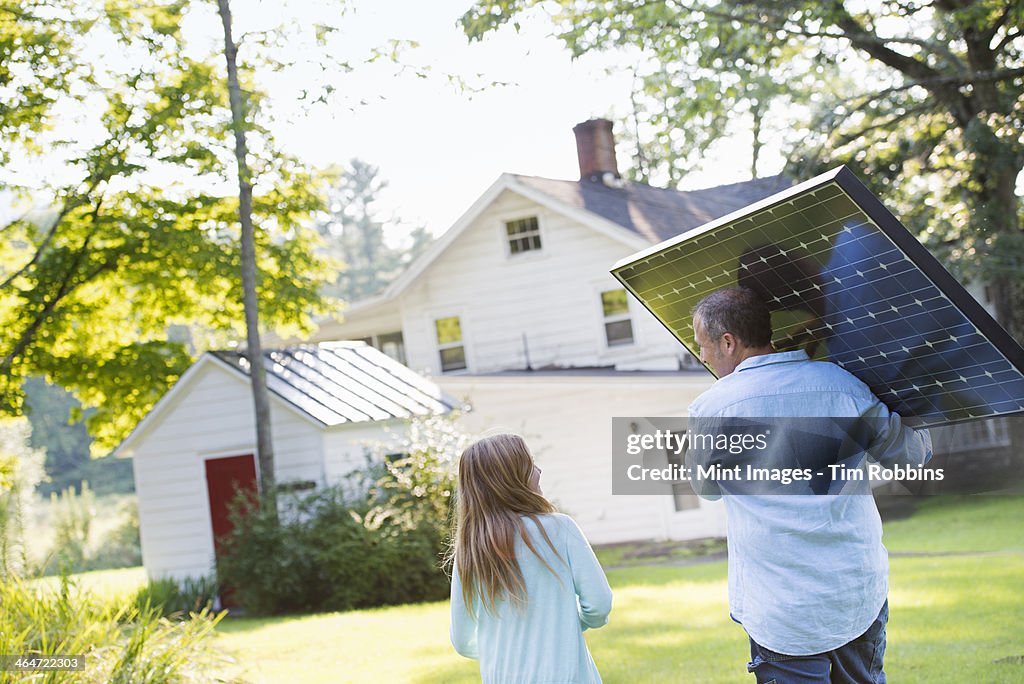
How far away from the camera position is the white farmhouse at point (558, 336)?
21.0 m

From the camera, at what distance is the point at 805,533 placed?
3082 mm

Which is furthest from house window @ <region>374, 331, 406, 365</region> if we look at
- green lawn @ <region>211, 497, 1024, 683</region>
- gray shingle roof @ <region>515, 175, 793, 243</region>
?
green lawn @ <region>211, 497, 1024, 683</region>

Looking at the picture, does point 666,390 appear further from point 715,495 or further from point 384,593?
point 715,495

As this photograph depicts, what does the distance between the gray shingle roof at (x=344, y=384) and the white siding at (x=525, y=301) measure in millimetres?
3816

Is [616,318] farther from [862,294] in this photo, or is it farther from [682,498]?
[862,294]

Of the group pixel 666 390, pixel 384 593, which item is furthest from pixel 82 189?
pixel 666 390

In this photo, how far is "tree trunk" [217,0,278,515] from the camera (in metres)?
15.4

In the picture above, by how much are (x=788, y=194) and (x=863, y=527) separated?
0.98m

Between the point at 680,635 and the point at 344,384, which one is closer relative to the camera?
the point at 680,635

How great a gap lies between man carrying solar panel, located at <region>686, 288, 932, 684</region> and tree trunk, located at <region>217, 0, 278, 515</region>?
12406 mm

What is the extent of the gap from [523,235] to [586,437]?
4.58 meters

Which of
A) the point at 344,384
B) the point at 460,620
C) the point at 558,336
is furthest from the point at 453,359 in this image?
the point at 460,620

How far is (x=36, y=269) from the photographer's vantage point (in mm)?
16656

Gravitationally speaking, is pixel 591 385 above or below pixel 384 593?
above
